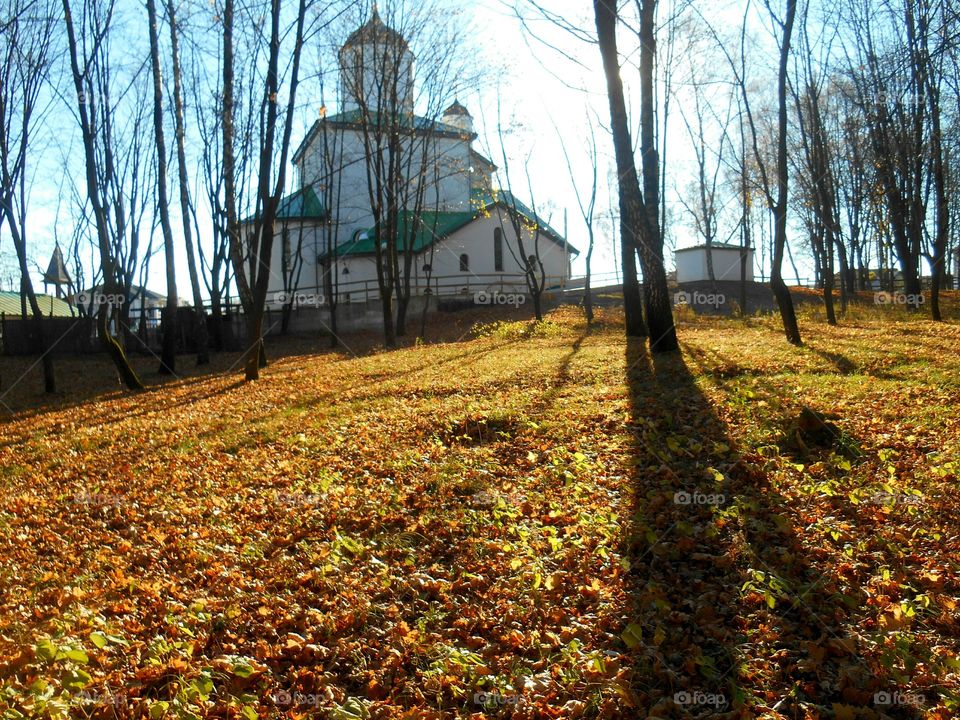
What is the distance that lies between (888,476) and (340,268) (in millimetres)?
39438

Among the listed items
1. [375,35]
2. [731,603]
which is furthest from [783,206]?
[375,35]

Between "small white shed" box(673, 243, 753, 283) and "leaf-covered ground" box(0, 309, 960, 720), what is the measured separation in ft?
124

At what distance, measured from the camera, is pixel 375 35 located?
22.9 meters

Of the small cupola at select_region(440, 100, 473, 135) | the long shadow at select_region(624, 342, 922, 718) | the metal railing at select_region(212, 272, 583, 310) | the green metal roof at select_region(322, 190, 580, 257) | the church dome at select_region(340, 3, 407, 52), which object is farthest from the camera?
the green metal roof at select_region(322, 190, 580, 257)

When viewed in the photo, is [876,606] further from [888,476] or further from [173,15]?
[173,15]

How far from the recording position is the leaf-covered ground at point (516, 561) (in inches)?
156

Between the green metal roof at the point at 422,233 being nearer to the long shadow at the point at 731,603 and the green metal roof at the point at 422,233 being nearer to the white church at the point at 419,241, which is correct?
the white church at the point at 419,241

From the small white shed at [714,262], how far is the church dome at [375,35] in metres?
29.4

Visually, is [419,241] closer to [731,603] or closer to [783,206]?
[783,206]

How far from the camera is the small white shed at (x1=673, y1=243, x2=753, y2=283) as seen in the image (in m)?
46.3

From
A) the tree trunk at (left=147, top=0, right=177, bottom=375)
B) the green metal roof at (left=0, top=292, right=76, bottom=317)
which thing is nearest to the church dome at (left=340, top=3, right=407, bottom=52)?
the tree trunk at (left=147, top=0, right=177, bottom=375)

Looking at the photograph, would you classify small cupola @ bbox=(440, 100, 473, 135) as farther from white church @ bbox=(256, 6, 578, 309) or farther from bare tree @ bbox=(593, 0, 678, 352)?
bare tree @ bbox=(593, 0, 678, 352)

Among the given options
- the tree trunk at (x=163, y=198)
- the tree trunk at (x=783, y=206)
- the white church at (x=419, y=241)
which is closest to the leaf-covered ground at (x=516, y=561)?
the tree trunk at (x=783, y=206)

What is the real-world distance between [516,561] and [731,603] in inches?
64.3
